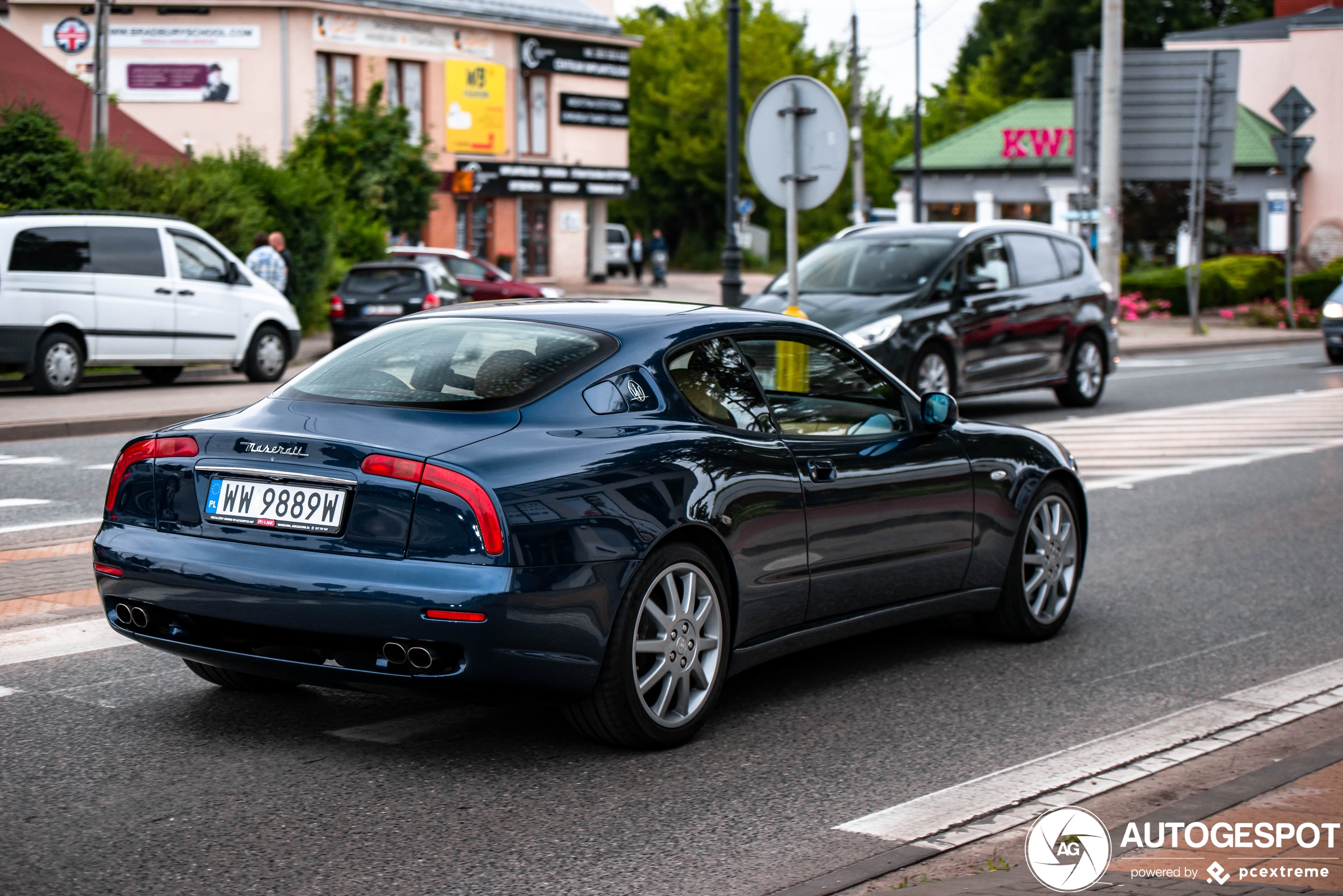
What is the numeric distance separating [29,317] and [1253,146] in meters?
49.2

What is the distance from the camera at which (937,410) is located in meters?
6.38

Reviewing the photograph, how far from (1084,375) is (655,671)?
13.5 m

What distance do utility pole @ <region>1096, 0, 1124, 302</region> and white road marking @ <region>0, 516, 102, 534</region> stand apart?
916 inches

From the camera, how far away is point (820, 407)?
6.18m

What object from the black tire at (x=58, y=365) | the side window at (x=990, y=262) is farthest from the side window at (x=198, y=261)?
the side window at (x=990, y=262)

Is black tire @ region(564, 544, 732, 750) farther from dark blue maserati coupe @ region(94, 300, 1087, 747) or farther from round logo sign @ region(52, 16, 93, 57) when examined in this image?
round logo sign @ region(52, 16, 93, 57)

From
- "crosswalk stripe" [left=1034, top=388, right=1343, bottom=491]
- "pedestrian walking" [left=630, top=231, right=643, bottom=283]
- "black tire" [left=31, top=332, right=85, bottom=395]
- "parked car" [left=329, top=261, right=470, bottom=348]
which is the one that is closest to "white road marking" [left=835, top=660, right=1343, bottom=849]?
"crosswalk stripe" [left=1034, top=388, right=1343, bottom=491]

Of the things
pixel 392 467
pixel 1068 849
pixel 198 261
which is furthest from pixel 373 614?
pixel 198 261

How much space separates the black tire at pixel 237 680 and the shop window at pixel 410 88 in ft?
143

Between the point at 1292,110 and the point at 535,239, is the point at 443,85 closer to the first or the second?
the point at 535,239

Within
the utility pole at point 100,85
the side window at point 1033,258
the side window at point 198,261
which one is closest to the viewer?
the side window at point 1033,258

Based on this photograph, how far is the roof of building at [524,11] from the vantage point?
156 ft

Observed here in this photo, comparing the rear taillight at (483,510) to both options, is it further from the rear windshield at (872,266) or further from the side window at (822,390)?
the rear windshield at (872,266)

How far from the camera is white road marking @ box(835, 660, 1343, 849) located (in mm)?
4602
